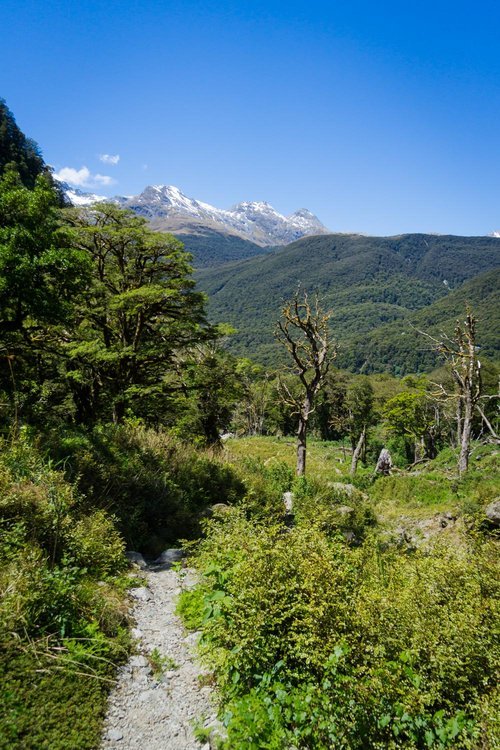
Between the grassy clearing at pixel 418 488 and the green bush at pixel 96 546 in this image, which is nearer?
the green bush at pixel 96 546

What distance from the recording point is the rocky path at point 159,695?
3537 mm

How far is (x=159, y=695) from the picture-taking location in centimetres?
408

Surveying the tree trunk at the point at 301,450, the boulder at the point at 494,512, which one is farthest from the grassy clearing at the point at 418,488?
the tree trunk at the point at 301,450

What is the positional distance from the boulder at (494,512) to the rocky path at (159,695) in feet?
33.3

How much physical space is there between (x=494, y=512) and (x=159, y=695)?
1120 cm

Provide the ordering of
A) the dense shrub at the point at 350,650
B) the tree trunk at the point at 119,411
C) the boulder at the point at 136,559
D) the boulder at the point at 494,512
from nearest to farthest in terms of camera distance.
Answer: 1. the dense shrub at the point at 350,650
2. the boulder at the point at 136,559
3. the boulder at the point at 494,512
4. the tree trunk at the point at 119,411

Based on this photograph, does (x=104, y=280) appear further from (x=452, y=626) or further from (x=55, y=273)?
(x=452, y=626)

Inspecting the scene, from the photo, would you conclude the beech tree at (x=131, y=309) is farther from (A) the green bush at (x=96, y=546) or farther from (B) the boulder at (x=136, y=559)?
(A) the green bush at (x=96, y=546)

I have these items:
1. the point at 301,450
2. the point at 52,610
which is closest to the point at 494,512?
the point at 301,450

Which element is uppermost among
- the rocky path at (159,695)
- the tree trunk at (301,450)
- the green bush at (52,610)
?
the green bush at (52,610)

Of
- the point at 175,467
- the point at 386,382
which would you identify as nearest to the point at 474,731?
the point at 175,467

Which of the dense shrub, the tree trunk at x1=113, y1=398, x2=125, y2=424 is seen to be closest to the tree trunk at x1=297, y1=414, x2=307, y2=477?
the tree trunk at x1=113, y1=398, x2=125, y2=424

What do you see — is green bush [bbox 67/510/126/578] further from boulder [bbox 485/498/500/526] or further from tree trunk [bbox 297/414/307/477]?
boulder [bbox 485/498/500/526]

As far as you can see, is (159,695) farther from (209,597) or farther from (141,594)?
(141,594)
